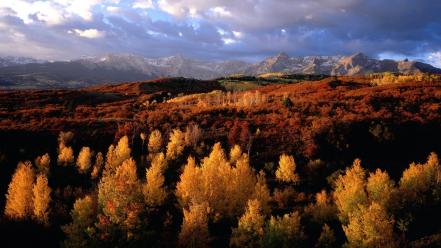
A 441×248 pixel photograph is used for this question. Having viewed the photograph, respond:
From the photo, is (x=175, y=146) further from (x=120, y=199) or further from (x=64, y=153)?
(x=120, y=199)

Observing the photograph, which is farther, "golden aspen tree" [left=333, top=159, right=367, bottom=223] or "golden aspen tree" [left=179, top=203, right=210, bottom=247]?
"golden aspen tree" [left=333, top=159, right=367, bottom=223]

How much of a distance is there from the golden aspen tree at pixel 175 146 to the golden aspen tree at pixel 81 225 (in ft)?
47.9

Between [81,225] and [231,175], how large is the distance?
15.8 meters

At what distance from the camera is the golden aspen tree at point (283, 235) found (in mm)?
32500

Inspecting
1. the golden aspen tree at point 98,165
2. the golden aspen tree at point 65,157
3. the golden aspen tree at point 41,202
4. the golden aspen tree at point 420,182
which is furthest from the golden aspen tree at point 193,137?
the golden aspen tree at point 420,182

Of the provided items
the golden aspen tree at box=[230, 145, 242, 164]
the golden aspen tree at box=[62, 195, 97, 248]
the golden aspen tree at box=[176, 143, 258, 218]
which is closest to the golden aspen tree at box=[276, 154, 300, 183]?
the golden aspen tree at box=[176, 143, 258, 218]

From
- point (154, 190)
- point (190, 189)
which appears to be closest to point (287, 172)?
point (190, 189)

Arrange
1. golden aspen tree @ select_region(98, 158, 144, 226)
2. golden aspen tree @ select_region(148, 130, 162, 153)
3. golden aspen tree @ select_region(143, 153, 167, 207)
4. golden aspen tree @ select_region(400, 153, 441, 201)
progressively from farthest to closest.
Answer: golden aspen tree @ select_region(148, 130, 162, 153) → golden aspen tree @ select_region(143, 153, 167, 207) → golden aspen tree @ select_region(400, 153, 441, 201) → golden aspen tree @ select_region(98, 158, 144, 226)

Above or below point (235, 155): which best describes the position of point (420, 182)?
below

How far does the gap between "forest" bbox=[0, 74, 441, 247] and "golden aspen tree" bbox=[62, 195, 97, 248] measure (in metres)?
0.11

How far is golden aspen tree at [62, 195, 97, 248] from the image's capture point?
33.9 m

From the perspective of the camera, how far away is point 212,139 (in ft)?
189

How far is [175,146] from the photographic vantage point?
53344mm

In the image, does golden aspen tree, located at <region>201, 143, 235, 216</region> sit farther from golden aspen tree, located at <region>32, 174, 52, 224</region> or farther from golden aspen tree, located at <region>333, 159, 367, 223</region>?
golden aspen tree, located at <region>32, 174, 52, 224</region>
